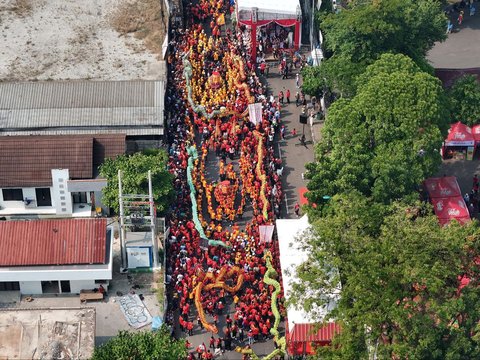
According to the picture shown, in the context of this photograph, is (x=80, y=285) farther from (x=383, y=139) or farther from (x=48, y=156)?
(x=383, y=139)

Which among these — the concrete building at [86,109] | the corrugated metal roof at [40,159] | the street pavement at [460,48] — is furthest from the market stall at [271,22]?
the corrugated metal roof at [40,159]

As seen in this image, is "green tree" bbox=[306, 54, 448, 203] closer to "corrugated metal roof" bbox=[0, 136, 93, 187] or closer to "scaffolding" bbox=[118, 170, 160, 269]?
"scaffolding" bbox=[118, 170, 160, 269]

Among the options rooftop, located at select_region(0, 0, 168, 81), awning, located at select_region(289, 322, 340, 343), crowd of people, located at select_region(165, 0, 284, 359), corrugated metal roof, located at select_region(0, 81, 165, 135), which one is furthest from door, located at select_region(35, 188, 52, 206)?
awning, located at select_region(289, 322, 340, 343)

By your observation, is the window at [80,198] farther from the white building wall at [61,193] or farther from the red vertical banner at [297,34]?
the red vertical banner at [297,34]

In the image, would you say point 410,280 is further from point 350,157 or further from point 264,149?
point 264,149

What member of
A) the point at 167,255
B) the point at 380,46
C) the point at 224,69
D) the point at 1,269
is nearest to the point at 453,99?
the point at 380,46

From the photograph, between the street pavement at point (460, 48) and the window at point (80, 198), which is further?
the street pavement at point (460, 48)
